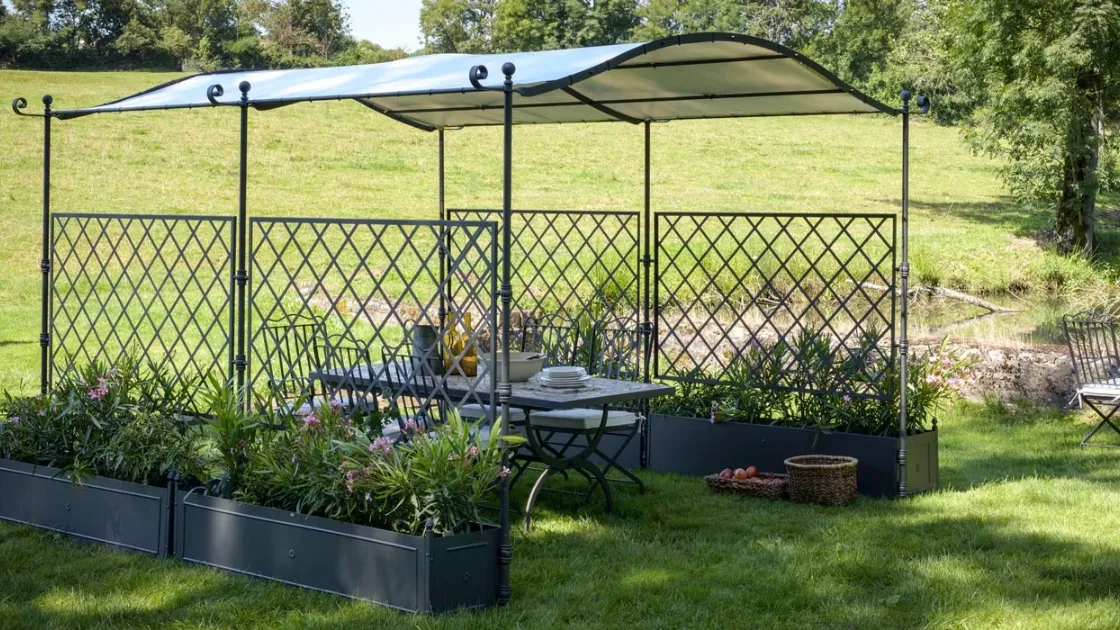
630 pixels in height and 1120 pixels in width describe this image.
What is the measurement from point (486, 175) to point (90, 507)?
1429 centimetres

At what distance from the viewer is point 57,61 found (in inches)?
1270

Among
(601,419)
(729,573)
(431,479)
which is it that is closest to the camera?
(431,479)

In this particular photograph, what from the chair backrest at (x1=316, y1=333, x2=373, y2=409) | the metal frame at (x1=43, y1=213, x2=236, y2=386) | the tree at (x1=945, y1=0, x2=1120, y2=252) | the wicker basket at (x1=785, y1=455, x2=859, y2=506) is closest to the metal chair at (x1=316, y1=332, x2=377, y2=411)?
the chair backrest at (x1=316, y1=333, x2=373, y2=409)

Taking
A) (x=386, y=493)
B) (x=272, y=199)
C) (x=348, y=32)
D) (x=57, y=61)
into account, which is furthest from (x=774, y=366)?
(x=348, y=32)

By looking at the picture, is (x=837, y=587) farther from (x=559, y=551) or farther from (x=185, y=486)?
(x=185, y=486)

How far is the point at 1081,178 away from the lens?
49.6 feet

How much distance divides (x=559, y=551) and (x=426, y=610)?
1044 mm

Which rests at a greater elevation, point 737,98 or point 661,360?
point 737,98

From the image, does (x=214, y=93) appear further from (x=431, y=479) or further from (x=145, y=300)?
(x=145, y=300)

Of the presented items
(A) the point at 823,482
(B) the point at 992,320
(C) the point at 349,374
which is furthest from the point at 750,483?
(B) the point at 992,320

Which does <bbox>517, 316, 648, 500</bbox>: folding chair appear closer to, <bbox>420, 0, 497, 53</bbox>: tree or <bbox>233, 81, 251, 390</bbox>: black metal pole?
<bbox>233, 81, 251, 390</bbox>: black metal pole

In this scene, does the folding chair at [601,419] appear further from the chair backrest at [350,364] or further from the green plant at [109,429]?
the green plant at [109,429]

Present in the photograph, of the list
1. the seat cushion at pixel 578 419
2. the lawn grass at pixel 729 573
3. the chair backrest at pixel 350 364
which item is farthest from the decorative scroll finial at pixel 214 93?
the seat cushion at pixel 578 419

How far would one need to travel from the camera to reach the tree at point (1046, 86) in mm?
13562
